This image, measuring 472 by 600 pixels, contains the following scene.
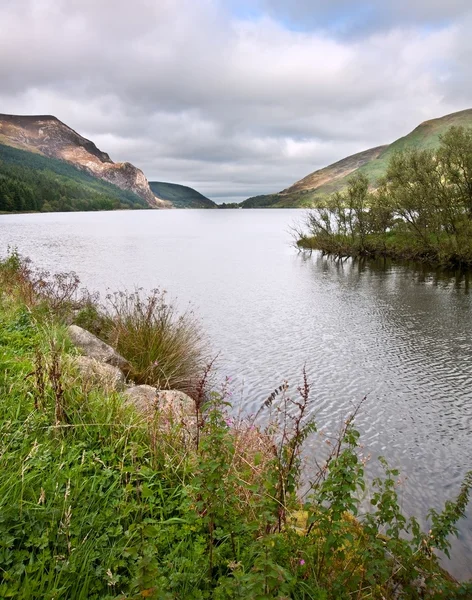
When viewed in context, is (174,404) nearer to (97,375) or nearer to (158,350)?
(97,375)

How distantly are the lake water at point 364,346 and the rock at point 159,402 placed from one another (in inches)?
140

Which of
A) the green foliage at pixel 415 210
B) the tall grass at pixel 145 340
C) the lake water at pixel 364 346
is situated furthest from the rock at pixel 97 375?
the green foliage at pixel 415 210

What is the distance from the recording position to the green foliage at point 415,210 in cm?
3403

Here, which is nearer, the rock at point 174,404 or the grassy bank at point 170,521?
the grassy bank at point 170,521

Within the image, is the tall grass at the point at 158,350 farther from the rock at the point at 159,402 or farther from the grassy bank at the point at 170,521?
the grassy bank at the point at 170,521

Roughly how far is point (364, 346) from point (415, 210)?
27.5 metres

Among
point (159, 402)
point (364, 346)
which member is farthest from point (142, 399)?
point (364, 346)

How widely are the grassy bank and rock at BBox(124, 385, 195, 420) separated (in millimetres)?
275

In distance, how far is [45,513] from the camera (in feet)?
11.4

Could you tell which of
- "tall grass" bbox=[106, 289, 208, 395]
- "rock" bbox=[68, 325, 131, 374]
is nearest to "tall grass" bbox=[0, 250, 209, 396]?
"tall grass" bbox=[106, 289, 208, 395]

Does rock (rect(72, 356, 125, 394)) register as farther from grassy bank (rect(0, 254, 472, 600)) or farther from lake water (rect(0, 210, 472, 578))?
lake water (rect(0, 210, 472, 578))

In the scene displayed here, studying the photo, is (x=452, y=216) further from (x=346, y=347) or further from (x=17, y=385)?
(x=17, y=385)

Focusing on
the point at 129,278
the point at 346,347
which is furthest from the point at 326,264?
the point at 346,347

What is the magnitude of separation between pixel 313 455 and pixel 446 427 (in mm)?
3441
